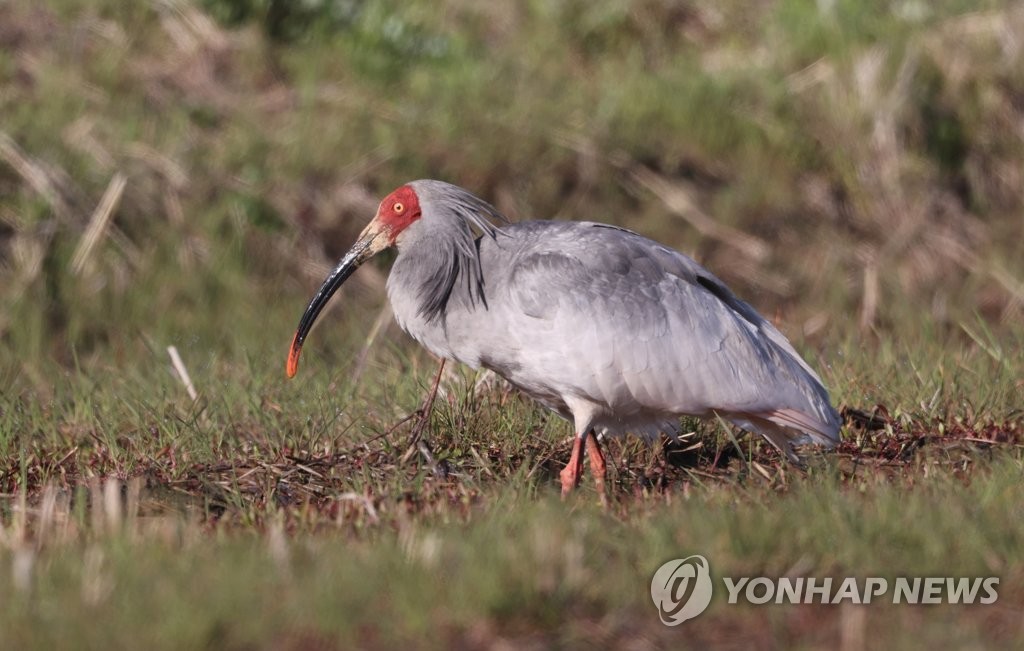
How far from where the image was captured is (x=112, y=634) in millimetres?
3529

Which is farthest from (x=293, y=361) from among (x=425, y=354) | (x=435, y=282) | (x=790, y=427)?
(x=790, y=427)

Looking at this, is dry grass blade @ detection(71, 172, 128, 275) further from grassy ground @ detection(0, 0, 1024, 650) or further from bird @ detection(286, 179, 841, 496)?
bird @ detection(286, 179, 841, 496)

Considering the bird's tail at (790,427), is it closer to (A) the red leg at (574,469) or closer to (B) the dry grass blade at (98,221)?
(A) the red leg at (574,469)

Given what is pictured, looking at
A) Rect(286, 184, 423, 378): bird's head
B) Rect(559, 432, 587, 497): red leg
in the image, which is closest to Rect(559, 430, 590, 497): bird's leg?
Rect(559, 432, 587, 497): red leg

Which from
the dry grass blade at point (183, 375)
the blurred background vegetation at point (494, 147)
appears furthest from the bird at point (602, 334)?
the blurred background vegetation at point (494, 147)

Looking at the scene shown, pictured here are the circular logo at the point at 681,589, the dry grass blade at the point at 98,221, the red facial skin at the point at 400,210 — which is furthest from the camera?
the dry grass blade at the point at 98,221

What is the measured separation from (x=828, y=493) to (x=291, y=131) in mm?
5566

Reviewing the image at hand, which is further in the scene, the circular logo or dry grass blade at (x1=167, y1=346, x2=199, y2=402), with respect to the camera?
dry grass blade at (x1=167, y1=346, x2=199, y2=402)

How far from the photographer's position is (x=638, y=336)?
18.4 feet

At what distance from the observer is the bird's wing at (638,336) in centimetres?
549

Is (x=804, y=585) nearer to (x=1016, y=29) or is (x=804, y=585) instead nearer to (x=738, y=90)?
(x=738, y=90)

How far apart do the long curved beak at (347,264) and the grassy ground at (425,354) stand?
0.19m

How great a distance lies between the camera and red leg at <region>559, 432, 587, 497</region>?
544 cm

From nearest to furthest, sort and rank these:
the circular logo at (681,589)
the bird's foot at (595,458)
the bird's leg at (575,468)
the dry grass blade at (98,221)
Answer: the circular logo at (681,589) < the bird's leg at (575,468) < the bird's foot at (595,458) < the dry grass blade at (98,221)
